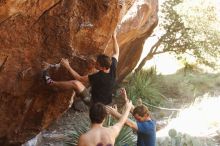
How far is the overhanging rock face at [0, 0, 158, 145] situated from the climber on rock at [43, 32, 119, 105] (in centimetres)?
28

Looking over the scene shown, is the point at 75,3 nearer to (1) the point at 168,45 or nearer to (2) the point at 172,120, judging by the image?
(2) the point at 172,120

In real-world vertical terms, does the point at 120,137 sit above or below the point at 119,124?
below

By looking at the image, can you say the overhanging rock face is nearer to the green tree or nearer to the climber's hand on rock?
the climber's hand on rock

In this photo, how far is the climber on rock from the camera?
7190 millimetres

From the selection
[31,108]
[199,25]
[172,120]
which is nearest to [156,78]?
[199,25]

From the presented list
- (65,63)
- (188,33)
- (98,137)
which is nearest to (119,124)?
(98,137)

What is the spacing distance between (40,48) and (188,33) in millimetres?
9765

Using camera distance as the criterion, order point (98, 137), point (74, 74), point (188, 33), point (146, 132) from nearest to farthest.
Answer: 1. point (98, 137)
2. point (146, 132)
3. point (74, 74)
4. point (188, 33)

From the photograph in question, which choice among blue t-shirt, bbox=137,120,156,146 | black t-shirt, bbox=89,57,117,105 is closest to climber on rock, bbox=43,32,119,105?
black t-shirt, bbox=89,57,117,105

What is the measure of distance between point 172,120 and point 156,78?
3.84 metres

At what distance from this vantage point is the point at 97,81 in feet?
24.2

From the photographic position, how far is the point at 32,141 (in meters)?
10.0

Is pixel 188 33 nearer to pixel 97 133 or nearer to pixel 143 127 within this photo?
pixel 143 127

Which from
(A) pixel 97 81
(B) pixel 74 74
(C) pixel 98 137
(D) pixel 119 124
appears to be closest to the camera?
(C) pixel 98 137
